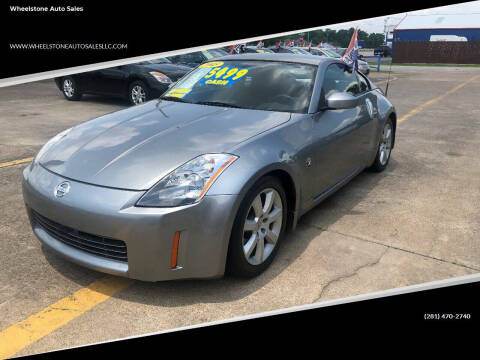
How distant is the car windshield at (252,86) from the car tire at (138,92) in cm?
561

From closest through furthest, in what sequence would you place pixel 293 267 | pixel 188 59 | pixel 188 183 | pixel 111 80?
pixel 188 183, pixel 293 267, pixel 111 80, pixel 188 59

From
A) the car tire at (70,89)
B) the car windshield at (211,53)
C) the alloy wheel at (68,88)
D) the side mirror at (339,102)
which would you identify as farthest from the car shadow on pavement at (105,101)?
the side mirror at (339,102)

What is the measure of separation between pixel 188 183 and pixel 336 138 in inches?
63.8

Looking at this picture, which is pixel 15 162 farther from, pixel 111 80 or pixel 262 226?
pixel 111 80

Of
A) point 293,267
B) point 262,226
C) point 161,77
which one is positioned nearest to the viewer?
point 262,226

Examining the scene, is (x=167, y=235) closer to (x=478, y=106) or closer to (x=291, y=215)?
(x=291, y=215)

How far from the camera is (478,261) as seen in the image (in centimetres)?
309

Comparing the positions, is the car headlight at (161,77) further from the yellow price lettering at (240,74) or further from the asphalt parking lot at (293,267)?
the yellow price lettering at (240,74)

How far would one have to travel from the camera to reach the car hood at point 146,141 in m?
2.56

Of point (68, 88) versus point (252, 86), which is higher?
point (252, 86)

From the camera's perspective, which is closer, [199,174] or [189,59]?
[199,174]

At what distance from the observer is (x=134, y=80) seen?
9555mm

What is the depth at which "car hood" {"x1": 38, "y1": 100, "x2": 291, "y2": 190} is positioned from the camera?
8.39ft

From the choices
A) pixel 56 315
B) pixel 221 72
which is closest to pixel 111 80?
pixel 221 72
